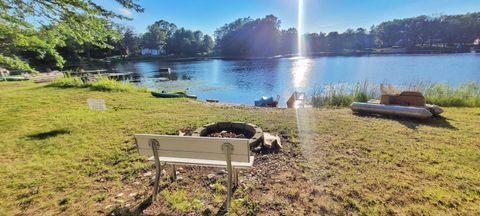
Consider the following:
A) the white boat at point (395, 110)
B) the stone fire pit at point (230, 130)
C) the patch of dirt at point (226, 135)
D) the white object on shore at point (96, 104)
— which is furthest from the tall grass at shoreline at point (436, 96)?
the white object on shore at point (96, 104)

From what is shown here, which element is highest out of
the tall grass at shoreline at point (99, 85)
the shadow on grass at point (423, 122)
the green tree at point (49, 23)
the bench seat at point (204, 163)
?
the green tree at point (49, 23)

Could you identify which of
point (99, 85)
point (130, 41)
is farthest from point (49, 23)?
point (130, 41)

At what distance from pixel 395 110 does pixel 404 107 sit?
19 cm

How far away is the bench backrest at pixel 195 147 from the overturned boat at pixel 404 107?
4.95 m

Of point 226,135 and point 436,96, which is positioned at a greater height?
point 226,135

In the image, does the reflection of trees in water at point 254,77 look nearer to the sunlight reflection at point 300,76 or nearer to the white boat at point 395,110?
the sunlight reflection at point 300,76

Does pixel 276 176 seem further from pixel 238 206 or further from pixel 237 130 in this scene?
pixel 237 130

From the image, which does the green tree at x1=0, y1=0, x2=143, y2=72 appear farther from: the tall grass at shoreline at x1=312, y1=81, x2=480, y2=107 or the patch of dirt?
the tall grass at shoreline at x1=312, y1=81, x2=480, y2=107

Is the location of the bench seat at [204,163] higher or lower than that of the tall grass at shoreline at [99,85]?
lower

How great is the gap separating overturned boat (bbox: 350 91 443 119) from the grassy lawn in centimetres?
25

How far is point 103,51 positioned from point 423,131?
62209 millimetres

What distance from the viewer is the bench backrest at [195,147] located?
7.41ft

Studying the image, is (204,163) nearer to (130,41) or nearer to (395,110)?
(395,110)

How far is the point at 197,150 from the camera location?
2.40 metres
